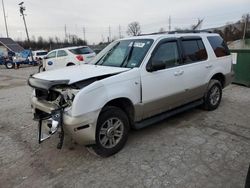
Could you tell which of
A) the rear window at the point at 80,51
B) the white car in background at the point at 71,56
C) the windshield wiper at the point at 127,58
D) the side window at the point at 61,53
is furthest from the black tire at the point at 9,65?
the windshield wiper at the point at 127,58

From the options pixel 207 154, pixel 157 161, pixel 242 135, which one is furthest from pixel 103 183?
pixel 242 135

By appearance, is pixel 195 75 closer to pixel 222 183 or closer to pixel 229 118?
pixel 229 118

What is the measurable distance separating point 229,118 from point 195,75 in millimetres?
1269

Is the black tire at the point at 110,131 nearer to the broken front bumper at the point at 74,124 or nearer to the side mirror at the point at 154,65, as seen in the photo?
the broken front bumper at the point at 74,124

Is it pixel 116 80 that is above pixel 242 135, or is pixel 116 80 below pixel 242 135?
above

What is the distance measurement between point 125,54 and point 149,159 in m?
1.94

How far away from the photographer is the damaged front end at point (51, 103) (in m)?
3.25

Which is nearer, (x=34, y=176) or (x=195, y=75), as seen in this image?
(x=34, y=176)

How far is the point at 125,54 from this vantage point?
4.30 meters

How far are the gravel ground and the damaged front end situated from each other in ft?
1.50

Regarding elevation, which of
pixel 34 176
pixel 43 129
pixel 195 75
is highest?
pixel 195 75

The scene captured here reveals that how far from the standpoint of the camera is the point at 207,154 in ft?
11.9

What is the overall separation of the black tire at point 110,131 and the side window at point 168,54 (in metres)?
1.20

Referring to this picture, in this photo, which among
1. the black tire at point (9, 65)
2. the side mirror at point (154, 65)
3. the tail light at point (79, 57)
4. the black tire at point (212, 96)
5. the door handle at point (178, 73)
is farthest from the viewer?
the black tire at point (9, 65)
